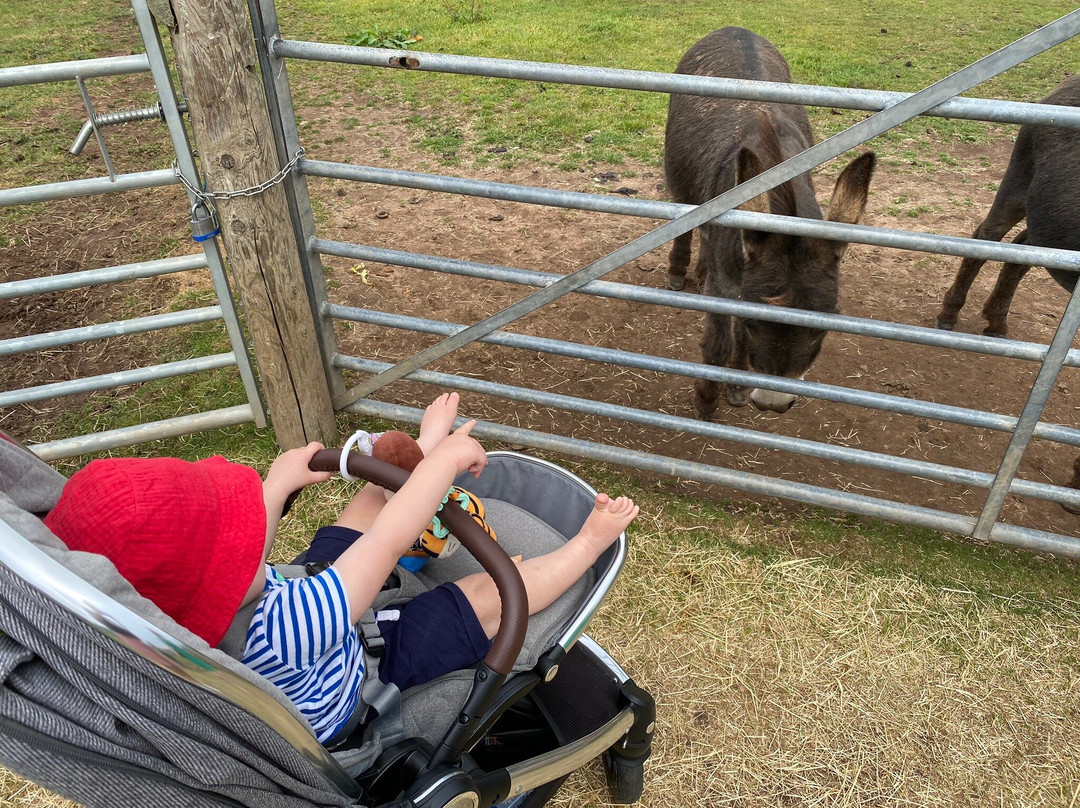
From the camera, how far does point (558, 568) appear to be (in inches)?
73.8

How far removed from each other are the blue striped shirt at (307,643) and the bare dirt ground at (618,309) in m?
2.21

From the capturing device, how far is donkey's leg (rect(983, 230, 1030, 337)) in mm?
4047

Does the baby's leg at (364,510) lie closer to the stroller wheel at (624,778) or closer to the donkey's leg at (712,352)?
the stroller wheel at (624,778)

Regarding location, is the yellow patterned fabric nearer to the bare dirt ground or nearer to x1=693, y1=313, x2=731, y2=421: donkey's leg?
the bare dirt ground

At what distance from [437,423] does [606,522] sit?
21.1 inches

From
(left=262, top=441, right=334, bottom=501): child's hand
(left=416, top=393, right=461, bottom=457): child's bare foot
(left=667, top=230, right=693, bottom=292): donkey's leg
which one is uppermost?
(left=262, top=441, right=334, bottom=501): child's hand

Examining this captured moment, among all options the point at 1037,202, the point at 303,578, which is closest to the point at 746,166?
the point at 303,578

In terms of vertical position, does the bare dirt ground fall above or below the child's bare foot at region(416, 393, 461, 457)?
below

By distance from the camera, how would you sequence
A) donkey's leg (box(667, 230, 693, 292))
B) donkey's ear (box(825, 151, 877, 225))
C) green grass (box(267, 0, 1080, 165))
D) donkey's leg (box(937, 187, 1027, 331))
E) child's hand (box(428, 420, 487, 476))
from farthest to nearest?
green grass (box(267, 0, 1080, 165))
donkey's leg (box(667, 230, 693, 292))
donkey's leg (box(937, 187, 1027, 331))
donkey's ear (box(825, 151, 877, 225))
child's hand (box(428, 420, 487, 476))

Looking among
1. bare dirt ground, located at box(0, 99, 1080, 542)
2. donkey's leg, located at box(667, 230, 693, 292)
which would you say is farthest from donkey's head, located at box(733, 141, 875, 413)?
donkey's leg, located at box(667, 230, 693, 292)

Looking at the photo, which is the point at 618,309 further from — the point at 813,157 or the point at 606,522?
the point at 606,522

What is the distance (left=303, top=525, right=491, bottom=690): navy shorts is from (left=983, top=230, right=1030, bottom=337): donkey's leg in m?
3.69

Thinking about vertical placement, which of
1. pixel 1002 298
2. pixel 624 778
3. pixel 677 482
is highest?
pixel 1002 298

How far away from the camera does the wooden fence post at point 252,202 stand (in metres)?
2.43
